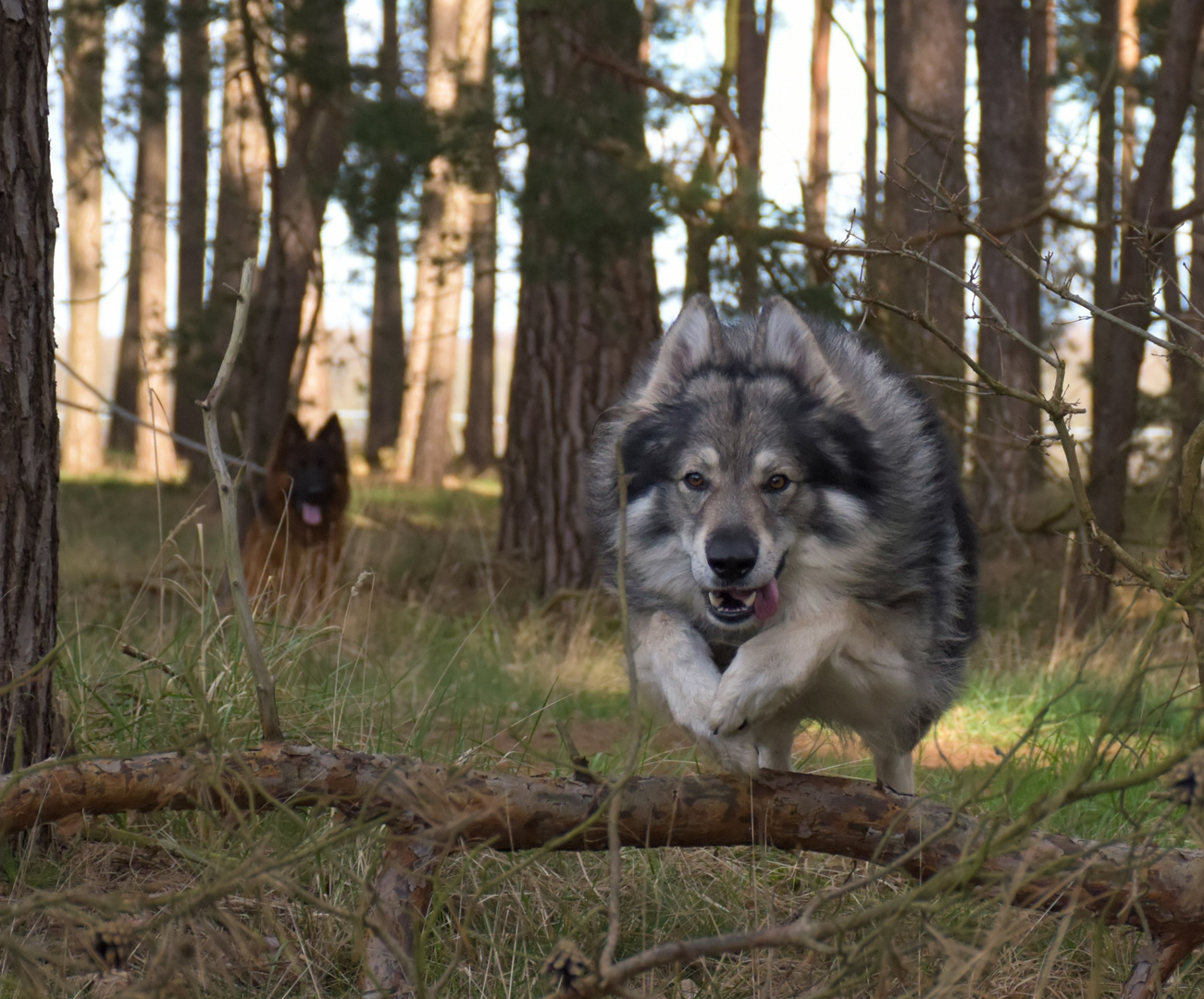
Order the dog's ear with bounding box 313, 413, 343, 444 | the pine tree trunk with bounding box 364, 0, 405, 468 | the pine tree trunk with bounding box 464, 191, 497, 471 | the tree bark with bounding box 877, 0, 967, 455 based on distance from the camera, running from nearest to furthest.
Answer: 1. the tree bark with bounding box 877, 0, 967, 455
2. the dog's ear with bounding box 313, 413, 343, 444
3. the pine tree trunk with bounding box 364, 0, 405, 468
4. the pine tree trunk with bounding box 464, 191, 497, 471

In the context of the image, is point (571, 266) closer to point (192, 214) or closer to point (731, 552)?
point (731, 552)

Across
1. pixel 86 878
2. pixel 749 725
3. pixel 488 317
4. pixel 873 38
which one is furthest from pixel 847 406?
pixel 873 38

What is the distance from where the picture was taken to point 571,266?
7.52m

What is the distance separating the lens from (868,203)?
25.3ft

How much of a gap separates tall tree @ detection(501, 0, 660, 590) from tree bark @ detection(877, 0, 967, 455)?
1.57 meters

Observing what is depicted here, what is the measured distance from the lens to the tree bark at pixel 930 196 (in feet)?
23.3

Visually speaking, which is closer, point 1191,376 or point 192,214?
point 1191,376

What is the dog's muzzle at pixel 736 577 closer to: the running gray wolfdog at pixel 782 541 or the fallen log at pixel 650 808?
the running gray wolfdog at pixel 782 541

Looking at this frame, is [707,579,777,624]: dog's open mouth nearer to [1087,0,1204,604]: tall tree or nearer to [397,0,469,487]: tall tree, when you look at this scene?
[1087,0,1204,604]: tall tree

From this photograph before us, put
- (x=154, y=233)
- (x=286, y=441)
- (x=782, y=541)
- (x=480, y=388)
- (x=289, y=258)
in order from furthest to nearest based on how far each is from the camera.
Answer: (x=480, y=388) → (x=154, y=233) → (x=289, y=258) → (x=286, y=441) → (x=782, y=541)

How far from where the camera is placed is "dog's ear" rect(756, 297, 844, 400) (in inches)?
148

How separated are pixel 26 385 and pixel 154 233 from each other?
19.7 metres

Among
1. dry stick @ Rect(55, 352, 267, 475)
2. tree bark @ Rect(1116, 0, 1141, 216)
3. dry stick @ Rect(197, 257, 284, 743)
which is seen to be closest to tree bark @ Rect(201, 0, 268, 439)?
dry stick @ Rect(55, 352, 267, 475)

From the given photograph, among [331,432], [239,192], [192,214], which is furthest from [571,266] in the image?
[192,214]
